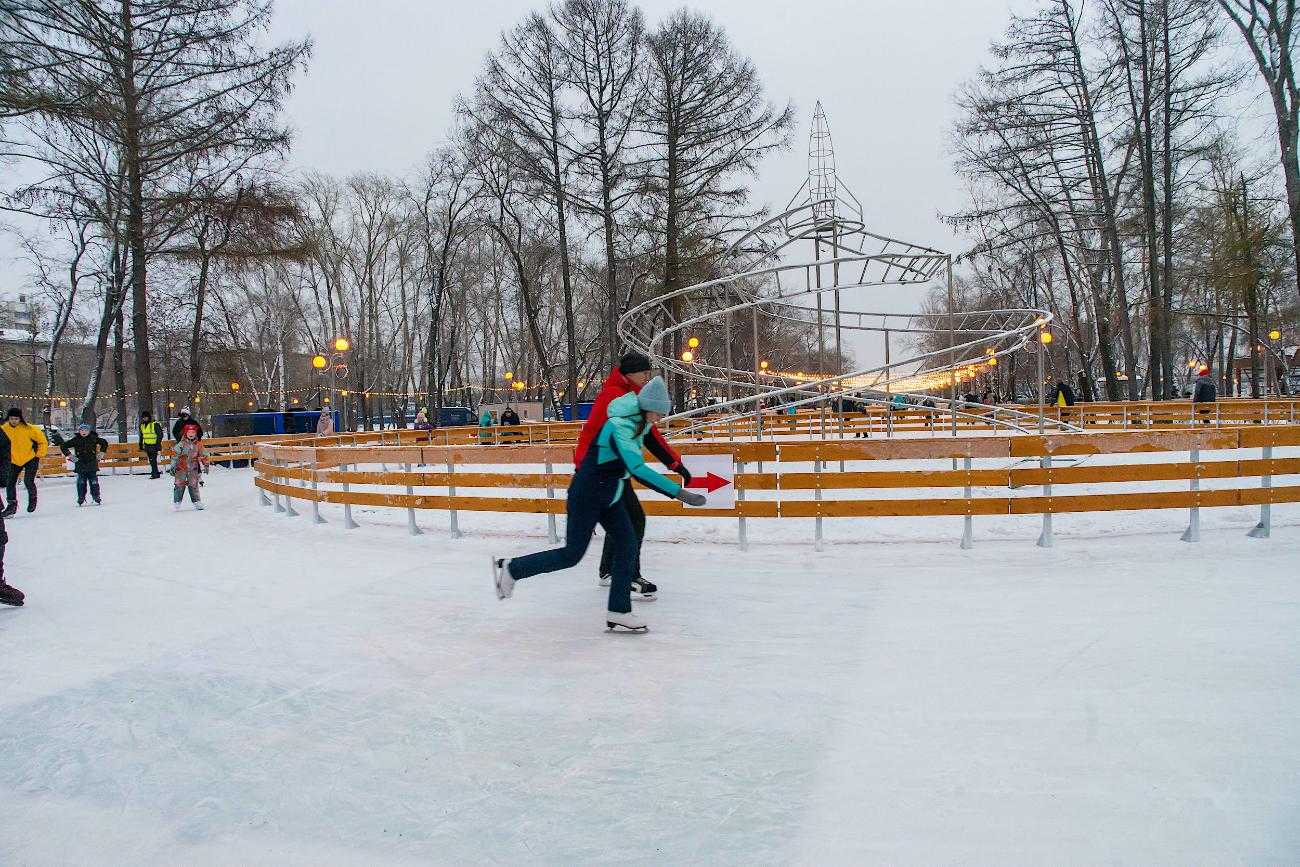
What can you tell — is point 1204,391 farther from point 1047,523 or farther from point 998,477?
point 1047,523

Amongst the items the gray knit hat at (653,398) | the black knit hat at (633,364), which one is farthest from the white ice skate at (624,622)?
the black knit hat at (633,364)

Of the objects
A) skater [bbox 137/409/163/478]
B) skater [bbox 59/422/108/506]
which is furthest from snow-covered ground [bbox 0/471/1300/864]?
skater [bbox 137/409/163/478]

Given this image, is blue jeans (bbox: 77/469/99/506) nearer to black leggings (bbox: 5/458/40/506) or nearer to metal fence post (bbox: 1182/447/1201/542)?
black leggings (bbox: 5/458/40/506)

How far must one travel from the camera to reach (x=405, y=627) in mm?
5020

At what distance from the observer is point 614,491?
A: 4.81 metres

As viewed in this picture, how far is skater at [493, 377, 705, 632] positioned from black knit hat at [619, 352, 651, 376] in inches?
7.7

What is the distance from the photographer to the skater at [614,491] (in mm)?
4691

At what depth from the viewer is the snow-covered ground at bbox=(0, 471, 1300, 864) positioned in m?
2.54

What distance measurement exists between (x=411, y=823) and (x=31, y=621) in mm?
4744

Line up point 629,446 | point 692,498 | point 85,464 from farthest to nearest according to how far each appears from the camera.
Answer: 1. point 85,464
2. point 692,498
3. point 629,446

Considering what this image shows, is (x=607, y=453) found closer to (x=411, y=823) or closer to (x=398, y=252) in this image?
(x=411, y=823)

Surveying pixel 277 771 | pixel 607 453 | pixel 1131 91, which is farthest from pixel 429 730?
pixel 1131 91

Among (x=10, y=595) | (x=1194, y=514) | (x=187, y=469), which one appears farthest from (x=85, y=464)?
(x=1194, y=514)

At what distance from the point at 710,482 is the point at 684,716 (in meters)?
3.63
